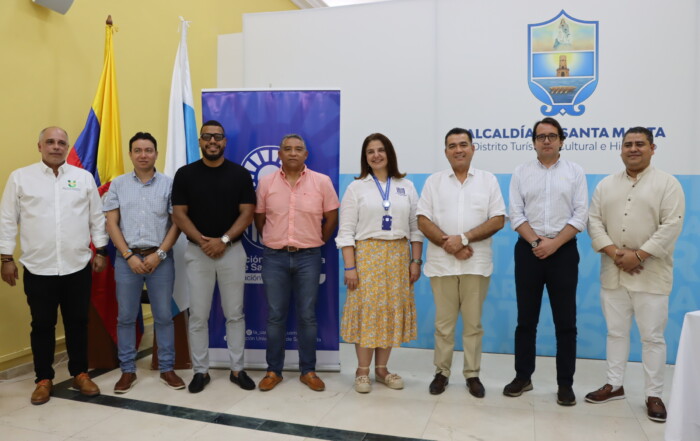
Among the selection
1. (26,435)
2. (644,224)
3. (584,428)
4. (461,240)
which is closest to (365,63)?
(461,240)

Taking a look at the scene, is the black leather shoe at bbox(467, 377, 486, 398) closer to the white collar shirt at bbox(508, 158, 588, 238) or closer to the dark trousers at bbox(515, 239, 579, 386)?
the dark trousers at bbox(515, 239, 579, 386)

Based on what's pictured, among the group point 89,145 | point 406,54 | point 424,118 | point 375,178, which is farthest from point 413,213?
point 89,145

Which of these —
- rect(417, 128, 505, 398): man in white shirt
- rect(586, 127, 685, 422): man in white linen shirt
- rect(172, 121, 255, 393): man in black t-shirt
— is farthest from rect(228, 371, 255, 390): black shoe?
rect(586, 127, 685, 422): man in white linen shirt

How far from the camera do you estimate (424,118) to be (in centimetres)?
439

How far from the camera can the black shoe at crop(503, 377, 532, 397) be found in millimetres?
3263

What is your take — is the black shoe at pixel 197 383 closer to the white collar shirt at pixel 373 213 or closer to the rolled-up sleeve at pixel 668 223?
the white collar shirt at pixel 373 213

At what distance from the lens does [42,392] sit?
10.4 ft

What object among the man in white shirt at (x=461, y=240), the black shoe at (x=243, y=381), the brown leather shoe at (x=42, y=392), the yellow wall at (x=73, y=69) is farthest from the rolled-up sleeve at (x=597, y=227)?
the yellow wall at (x=73, y=69)

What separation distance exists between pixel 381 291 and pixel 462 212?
A: 685mm

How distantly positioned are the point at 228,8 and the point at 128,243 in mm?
3609

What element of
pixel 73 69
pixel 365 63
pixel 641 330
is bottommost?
pixel 641 330

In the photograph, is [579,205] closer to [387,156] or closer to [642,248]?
[642,248]

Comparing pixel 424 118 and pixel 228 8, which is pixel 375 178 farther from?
pixel 228 8

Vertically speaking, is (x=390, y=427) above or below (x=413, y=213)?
below
